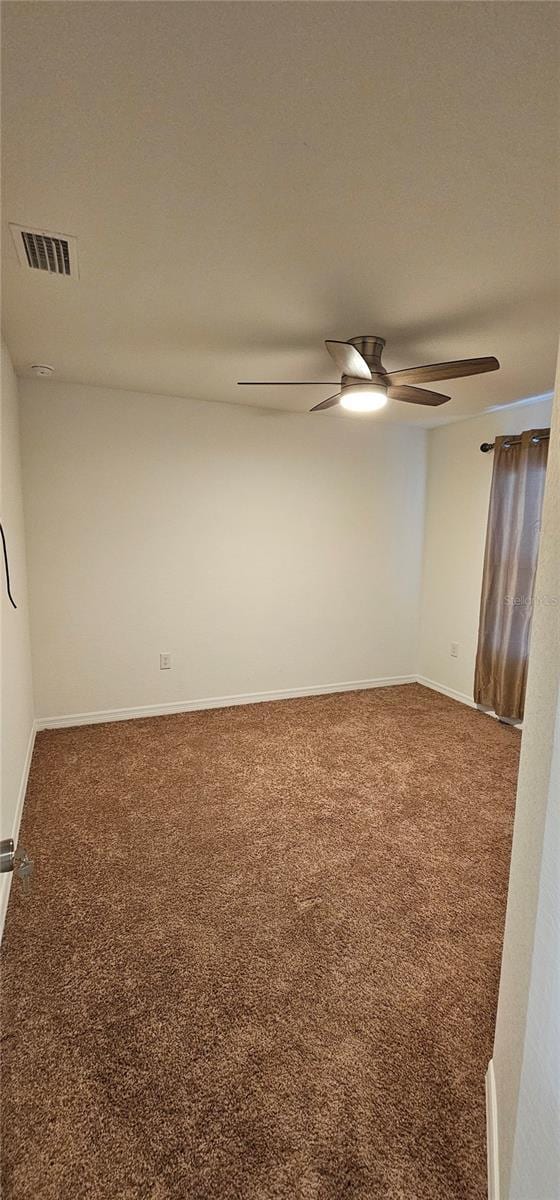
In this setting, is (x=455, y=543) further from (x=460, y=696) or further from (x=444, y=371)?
(x=444, y=371)

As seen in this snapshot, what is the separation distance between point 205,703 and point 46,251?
304cm

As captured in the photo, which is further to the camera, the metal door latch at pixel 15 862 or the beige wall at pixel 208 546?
the beige wall at pixel 208 546

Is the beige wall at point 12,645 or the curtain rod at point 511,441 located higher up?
the curtain rod at point 511,441

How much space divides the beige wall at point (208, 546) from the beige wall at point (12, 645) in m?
0.28

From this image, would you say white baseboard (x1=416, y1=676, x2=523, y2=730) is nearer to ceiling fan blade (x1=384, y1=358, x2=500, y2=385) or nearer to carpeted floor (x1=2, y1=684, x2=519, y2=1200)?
carpeted floor (x1=2, y1=684, x2=519, y2=1200)

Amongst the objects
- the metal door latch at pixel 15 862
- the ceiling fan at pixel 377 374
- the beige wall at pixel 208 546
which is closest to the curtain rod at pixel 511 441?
the beige wall at pixel 208 546

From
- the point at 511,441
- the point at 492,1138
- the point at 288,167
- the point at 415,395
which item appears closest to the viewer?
the point at 492,1138

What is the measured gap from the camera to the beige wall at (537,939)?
812mm

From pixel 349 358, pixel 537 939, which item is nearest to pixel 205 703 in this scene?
pixel 349 358

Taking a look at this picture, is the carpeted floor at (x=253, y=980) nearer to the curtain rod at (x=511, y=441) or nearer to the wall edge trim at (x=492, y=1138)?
the wall edge trim at (x=492, y=1138)

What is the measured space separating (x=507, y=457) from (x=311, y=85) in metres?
3.03

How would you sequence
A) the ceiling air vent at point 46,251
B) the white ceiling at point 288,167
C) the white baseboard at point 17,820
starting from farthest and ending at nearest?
the white baseboard at point 17,820 < the ceiling air vent at point 46,251 < the white ceiling at point 288,167

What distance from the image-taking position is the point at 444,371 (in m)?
2.22

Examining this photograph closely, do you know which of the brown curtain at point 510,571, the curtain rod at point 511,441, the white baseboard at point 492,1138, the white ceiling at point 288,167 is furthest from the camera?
the brown curtain at point 510,571
